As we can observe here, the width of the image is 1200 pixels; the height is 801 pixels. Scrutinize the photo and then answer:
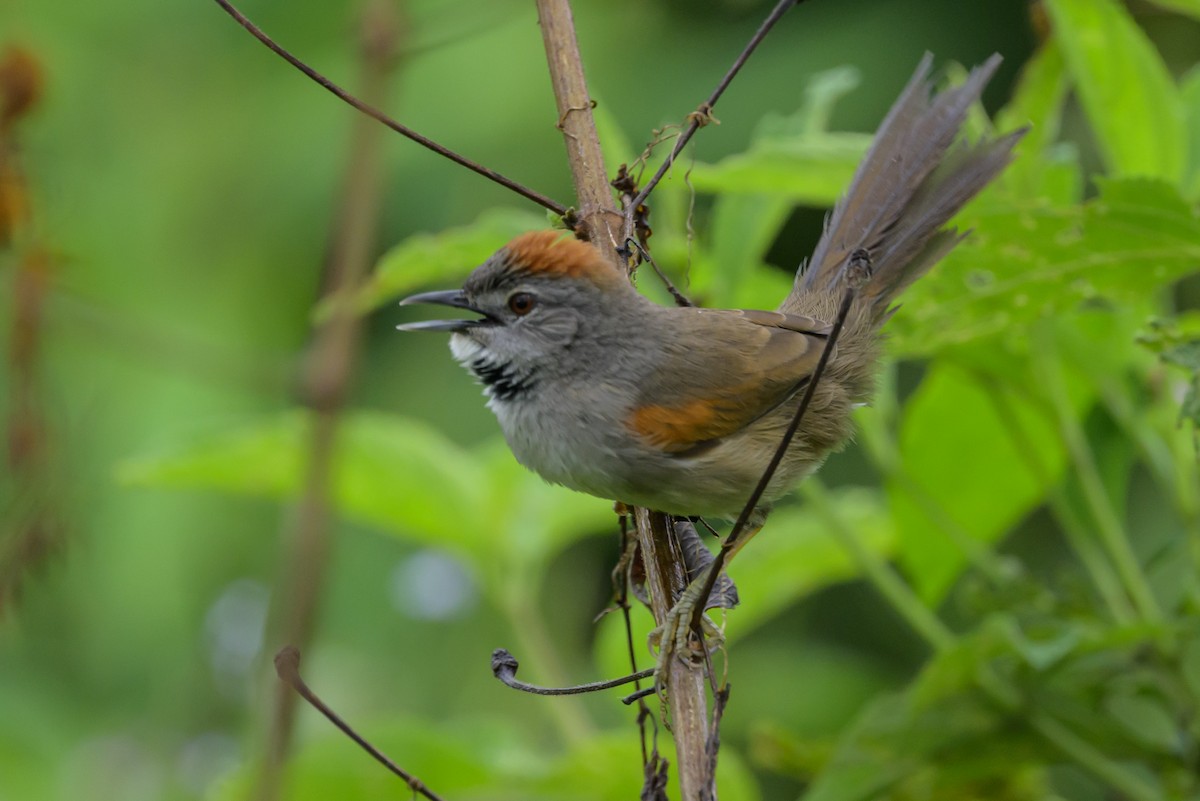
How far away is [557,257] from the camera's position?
2572 millimetres

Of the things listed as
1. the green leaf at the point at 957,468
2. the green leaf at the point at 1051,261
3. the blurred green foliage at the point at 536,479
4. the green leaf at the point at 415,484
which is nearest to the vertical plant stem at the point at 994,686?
the blurred green foliage at the point at 536,479

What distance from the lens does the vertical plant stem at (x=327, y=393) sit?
4.44 feet

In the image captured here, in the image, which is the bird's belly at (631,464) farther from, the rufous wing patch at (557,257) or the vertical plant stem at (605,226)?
→ the rufous wing patch at (557,257)

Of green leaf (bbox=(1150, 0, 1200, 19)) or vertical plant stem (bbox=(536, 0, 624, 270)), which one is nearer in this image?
vertical plant stem (bbox=(536, 0, 624, 270))

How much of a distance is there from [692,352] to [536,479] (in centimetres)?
68

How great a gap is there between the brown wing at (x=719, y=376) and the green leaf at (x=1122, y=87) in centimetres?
75

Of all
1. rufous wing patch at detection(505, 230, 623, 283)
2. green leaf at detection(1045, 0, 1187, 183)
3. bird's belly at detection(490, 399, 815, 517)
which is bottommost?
bird's belly at detection(490, 399, 815, 517)

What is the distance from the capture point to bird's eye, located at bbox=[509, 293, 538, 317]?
2754mm

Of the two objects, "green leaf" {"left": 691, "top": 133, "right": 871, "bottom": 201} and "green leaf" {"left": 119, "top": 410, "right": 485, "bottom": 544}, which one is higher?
"green leaf" {"left": 691, "top": 133, "right": 871, "bottom": 201}

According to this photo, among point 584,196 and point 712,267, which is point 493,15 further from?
point 712,267

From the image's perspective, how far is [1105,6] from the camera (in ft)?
8.63

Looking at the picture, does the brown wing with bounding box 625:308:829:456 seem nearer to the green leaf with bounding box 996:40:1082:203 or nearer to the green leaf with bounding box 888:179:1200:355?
the green leaf with bounding box 888:179:1200:355

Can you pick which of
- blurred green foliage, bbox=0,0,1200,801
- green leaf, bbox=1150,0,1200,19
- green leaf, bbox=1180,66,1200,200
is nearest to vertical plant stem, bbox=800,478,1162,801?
blurred green foliage, bbox=0,0,1200,801

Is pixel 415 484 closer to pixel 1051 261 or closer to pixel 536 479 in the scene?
pixel 536 479
